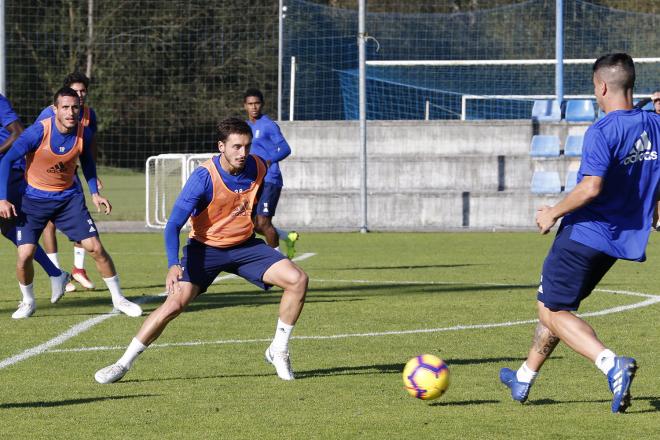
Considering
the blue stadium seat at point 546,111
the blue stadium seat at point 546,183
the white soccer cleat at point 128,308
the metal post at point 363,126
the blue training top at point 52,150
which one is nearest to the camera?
the blue training top at point 52,150

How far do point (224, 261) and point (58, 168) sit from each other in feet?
11.9

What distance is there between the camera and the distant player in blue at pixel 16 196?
35.0 ft

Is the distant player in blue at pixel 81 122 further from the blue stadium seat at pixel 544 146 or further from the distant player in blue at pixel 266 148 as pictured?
the blue stadium seat at pixel 544 146

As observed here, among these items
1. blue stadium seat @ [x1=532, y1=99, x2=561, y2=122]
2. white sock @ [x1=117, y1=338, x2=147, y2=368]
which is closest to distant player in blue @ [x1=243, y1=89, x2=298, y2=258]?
white sock @ [x1=117, y1=338, x2=147, y2=368]

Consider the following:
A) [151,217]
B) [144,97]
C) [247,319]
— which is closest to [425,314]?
[247,319]

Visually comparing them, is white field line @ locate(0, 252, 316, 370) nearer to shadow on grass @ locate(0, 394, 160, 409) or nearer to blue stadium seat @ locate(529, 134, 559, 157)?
shadow on grass @ locate(0, 394, 160, 409)

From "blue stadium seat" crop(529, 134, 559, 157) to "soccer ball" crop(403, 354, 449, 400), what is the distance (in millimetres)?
17558

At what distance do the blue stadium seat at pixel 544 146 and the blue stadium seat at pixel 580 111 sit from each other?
1084mm

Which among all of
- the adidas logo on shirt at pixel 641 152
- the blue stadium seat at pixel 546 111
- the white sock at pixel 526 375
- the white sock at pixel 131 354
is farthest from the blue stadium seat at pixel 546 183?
the adidas logo on shirt at pixel 641 152

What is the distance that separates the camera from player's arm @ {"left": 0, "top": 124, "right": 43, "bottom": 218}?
10.1 m

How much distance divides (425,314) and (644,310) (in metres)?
2.03

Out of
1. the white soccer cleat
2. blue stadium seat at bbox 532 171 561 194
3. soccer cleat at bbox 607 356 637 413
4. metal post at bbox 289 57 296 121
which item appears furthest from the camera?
metal post at bbox 289 57 296 121

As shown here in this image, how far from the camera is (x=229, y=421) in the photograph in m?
6.34

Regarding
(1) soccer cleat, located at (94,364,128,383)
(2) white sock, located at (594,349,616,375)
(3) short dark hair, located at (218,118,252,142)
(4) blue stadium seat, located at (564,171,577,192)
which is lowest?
(1) soccer cleat, located at (94,364,128,383)
